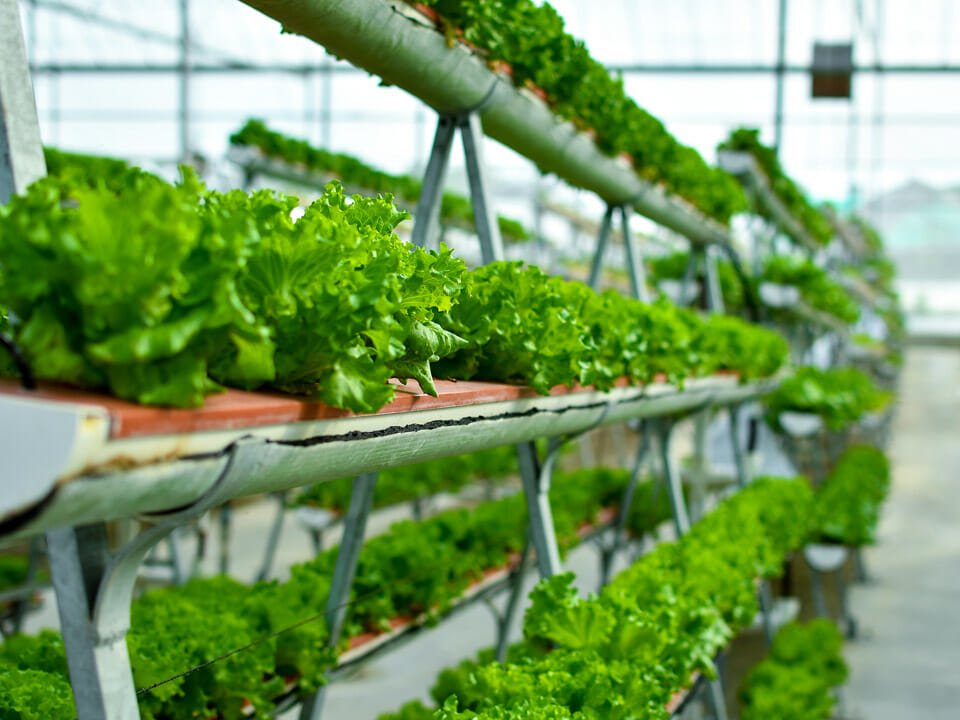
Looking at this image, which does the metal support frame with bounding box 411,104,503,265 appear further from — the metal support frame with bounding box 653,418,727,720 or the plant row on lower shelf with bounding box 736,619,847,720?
the plant row on lower shelf with bounding box 736,619,847,720

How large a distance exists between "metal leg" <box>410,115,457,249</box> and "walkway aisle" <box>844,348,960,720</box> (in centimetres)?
540

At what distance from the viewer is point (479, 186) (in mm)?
2768

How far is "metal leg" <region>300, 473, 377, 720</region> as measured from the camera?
285 centimetres

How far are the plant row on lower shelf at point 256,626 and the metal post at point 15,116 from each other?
1.05 m

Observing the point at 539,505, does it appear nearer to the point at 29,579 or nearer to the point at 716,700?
the point at 716,700

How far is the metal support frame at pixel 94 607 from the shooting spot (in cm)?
133

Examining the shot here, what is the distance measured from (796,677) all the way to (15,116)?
4977mm

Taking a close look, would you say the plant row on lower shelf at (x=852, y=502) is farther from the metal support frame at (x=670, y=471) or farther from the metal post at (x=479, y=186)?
the metal post at (x=479, y=186)

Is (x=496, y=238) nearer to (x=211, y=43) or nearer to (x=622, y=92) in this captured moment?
(x=622, y=92)

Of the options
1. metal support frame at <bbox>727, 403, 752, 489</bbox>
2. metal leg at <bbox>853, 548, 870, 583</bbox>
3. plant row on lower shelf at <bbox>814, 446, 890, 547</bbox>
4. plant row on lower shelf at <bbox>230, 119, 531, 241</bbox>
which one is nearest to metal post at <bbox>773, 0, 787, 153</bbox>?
plant row on lower shelf at <bbox>814, 446, 890, 547</bbox>

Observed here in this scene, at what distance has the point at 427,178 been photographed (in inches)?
109

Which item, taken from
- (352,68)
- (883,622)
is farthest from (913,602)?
(352,68)

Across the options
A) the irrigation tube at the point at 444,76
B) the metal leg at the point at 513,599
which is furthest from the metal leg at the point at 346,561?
the metal leg at the point at 513,599

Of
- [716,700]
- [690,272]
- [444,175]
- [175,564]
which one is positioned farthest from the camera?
[175,564]
